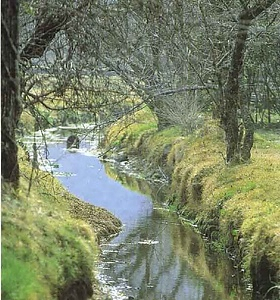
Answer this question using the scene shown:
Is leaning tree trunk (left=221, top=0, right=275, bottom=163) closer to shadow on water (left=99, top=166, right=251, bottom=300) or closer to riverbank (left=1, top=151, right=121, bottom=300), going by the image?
shadow on water (left=99, top=166, right=251, bottom=300)

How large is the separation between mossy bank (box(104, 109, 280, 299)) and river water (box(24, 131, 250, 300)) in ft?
1.67

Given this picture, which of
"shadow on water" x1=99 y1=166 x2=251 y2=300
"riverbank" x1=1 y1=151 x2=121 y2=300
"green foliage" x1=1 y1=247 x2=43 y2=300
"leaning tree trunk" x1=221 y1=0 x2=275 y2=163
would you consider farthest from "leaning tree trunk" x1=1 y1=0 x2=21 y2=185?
"leaning tree trunk" x1=221 y1=0 x2=275 y2=163

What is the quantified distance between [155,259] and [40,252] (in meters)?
8.10

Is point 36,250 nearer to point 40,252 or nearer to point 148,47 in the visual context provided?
point 40,252

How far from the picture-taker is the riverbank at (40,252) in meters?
7.91

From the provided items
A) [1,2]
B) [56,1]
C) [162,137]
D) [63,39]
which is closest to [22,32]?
[63,39]

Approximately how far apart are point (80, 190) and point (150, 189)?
10.6 ft

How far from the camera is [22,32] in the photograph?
39.1 ft

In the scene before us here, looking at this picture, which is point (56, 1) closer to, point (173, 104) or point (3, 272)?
point (3, 272)

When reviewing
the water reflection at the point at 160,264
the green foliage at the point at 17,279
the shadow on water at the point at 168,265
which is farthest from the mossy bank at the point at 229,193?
the green foliage at the point at 17,279

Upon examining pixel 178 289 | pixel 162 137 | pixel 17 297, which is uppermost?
pixel 162 137

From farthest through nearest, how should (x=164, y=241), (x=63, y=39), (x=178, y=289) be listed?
(x=164, y=241) → (x=178, y=289) → (x=63, y=39)

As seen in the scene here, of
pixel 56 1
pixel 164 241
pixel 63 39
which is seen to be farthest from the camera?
pixel 164 241

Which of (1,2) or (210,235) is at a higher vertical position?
(1,2)
